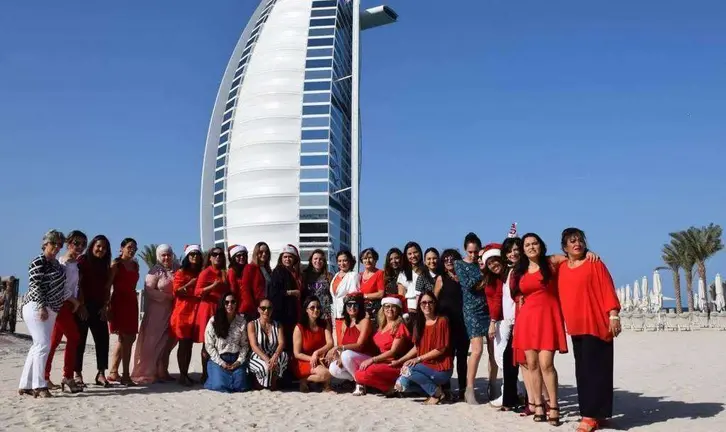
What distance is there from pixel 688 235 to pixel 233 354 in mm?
36866

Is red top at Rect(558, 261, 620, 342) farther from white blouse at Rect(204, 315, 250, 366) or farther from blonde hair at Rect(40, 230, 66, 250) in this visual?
blonde hair at Rect(40, 230, 66, 250)

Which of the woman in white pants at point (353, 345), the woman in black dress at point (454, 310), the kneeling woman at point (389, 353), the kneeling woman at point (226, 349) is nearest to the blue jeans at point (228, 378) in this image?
the kneeling woman at point (226, 349)

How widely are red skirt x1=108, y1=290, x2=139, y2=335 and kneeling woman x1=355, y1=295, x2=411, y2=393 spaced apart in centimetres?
294

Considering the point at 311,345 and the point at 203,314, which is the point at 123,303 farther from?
the point at 311,345

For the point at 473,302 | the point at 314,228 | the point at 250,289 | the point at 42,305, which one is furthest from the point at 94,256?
the point at 314,228

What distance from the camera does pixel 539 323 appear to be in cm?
539

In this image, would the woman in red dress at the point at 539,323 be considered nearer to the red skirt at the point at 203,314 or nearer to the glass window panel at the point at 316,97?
the red skirt at the point at 203,314

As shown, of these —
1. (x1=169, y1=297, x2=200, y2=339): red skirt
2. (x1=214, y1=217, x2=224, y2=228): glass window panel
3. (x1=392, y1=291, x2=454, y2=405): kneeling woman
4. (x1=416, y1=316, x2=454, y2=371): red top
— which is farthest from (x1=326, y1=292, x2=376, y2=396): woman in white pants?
(x1=214, y1=217, x2=224, y2=228): glass window panel

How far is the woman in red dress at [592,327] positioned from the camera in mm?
5137

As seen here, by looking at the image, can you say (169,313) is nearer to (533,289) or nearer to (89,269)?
(89,269)

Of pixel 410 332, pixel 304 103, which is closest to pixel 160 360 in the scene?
pixel 410 332

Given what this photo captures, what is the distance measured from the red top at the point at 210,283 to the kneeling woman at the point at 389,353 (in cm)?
210

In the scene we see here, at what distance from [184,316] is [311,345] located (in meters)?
1.72

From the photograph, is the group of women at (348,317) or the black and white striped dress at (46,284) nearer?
the group of women at (348,317)
